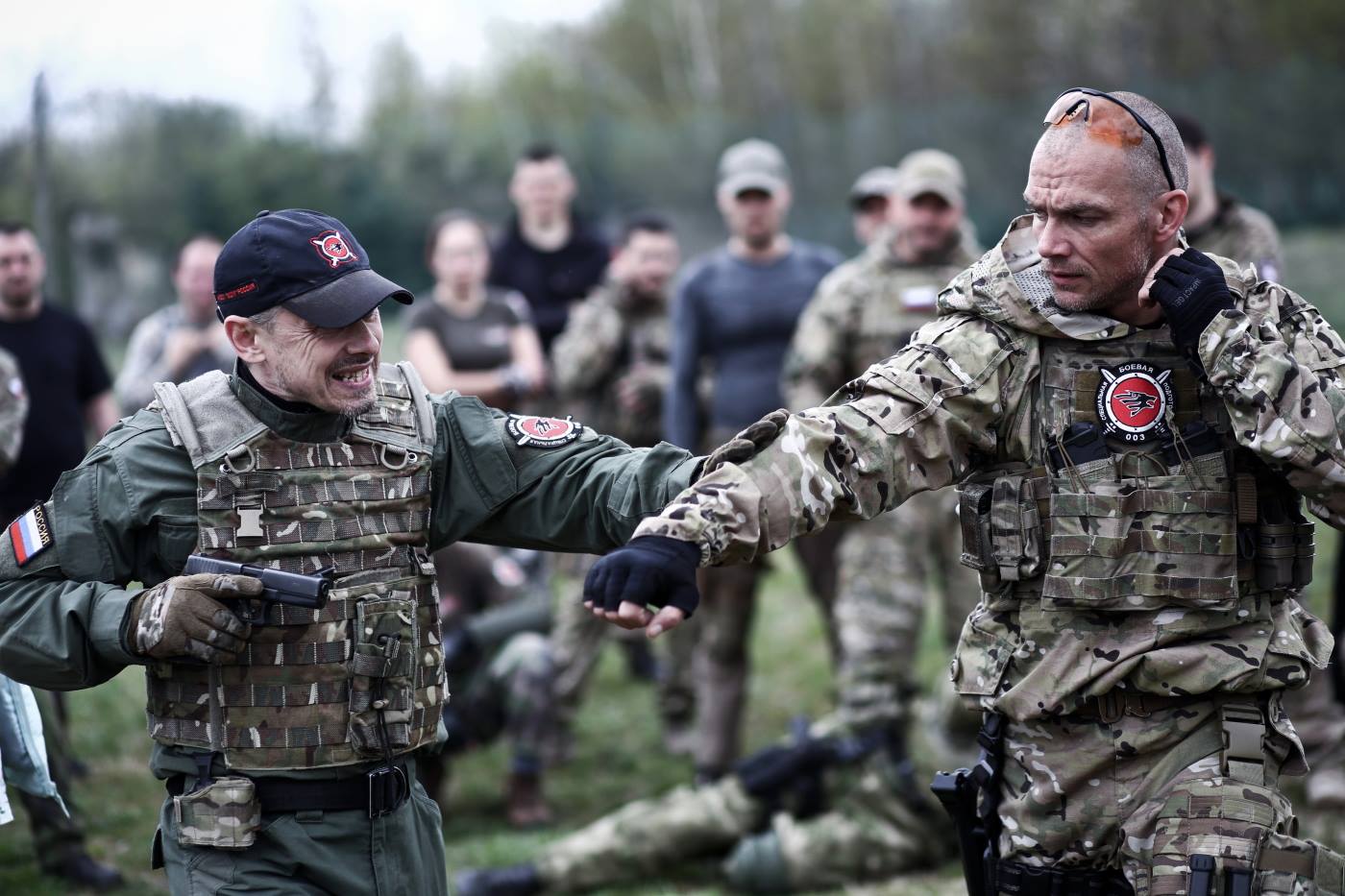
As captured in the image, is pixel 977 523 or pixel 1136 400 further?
pixel 977 523

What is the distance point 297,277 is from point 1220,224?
420 cm

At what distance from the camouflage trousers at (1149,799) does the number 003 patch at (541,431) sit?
4.11 ft

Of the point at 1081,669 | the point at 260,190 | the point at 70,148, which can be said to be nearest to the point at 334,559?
the point at 1081,669

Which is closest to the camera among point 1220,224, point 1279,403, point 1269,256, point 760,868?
point 1279,403

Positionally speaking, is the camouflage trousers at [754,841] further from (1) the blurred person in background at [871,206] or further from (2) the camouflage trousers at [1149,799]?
(1) the blurred person in background at [871,206]

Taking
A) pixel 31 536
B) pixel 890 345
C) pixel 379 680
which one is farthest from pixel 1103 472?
pixel 890 345

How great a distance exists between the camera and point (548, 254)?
9273 mm

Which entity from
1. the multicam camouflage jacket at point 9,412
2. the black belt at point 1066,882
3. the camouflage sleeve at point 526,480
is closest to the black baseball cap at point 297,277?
the camouflage sleeve at point 526,480

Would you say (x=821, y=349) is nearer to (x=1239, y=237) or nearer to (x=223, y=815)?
(x=1239, y=237)

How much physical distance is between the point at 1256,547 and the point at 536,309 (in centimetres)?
617

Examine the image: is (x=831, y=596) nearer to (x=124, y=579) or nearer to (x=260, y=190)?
(x=124, y=579)

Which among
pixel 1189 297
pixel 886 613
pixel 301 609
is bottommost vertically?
pixel 886 613

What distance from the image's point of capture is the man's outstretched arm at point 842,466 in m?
3.03

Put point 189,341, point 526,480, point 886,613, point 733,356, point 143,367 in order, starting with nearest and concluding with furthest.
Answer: point 526,480, point 886,613, point 733,356, point 189,341, point 143,367
